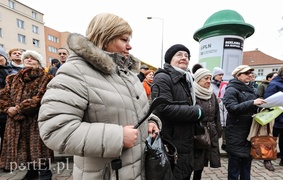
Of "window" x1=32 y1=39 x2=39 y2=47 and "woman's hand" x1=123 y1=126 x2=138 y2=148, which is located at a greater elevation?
"window" x1=32 y1=39 x2=39 y2=47

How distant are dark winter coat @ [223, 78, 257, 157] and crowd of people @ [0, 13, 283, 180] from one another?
0.01 metres

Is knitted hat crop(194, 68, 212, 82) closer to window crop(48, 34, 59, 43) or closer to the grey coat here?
the grey coat

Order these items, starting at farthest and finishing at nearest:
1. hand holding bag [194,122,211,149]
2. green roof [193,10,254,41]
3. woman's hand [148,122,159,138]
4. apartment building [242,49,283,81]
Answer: apartment building [242,49,283,81]
green roof [193,10,254,41]
hand holding bag [194,122,211,149]
woman's hand [148,122,159,138]

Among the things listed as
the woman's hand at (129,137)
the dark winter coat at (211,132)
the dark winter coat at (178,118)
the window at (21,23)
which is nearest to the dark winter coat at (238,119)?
the dark winter coat at (211,132)

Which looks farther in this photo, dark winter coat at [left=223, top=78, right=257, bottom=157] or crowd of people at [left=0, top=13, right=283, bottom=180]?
dark winter coat at [left=223, top=78, right=257, bottom=157]

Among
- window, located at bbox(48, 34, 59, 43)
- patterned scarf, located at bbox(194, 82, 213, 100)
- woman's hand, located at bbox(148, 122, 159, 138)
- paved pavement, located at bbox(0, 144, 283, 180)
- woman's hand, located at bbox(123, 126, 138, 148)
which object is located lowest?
paved pavement, located at bbox(0, 144, 283, 180)

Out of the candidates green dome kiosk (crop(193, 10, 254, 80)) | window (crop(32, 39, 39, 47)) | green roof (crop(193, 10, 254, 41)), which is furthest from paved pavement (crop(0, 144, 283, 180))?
window (crop(32, 39, 39, 47))

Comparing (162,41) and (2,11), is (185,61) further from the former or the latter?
(2,11)

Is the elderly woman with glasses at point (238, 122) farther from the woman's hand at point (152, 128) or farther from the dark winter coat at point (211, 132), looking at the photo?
the woman's hand at point (152, 128)

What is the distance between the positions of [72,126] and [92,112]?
0.46 ft

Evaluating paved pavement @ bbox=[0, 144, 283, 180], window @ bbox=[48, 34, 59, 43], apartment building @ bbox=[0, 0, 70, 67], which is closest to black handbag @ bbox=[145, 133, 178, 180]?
paved pavement @ bbox=[0, 144, 283, 180]

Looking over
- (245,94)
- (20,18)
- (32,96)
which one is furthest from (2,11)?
(245,94)

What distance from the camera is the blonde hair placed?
3.66 feet

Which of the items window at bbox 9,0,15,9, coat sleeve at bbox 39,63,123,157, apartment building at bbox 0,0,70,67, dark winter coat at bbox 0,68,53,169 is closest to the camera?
coat sleeve at bbox 39,63,123,157
